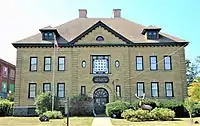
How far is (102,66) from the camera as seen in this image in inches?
1325

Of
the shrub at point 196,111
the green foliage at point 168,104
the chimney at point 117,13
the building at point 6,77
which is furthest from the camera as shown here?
the building at point 6,77

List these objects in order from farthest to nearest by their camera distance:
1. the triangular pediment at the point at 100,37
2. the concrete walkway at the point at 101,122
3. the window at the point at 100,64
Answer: the triangular pediment at the point at 100,37
the window at the point at 100,64
the concrete walkway at the point at 101,122

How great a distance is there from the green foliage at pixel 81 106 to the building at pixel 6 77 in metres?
21.6

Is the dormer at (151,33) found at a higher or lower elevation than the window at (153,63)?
higher

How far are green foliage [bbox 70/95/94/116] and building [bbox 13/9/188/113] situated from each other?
111 centimetres

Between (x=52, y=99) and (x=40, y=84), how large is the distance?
3.31m

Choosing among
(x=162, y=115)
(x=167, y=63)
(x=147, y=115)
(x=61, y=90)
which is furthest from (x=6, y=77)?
(x=162, y=115)

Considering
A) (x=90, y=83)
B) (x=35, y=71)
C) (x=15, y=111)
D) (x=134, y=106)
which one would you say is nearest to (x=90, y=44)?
(x=90, y=83)

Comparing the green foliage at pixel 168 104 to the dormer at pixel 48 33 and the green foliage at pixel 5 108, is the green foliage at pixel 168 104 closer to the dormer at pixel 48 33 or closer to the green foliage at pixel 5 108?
the dormer at pixel 48 33

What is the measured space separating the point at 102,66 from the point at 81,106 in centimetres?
547

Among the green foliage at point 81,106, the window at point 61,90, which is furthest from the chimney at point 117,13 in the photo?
the green foliage at point 81,106

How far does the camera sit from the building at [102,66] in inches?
1308

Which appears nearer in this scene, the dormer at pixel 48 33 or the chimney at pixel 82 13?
the dormer at pixel 48 33

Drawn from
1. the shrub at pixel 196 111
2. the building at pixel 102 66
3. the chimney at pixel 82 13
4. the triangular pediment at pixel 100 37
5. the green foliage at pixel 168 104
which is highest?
the chimney at pixel 82 13
